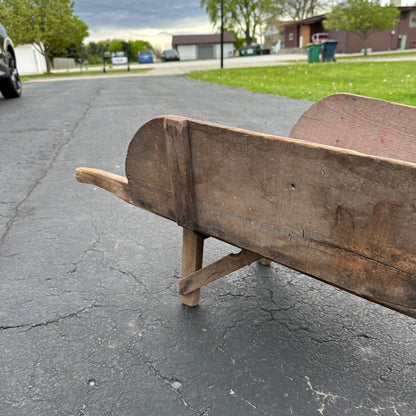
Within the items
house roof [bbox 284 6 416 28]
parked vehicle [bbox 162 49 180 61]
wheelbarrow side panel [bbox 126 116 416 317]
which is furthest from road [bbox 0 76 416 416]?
parked vehicle [bbox 162 49 180 61]

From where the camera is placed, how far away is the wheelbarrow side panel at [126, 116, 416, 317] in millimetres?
1360

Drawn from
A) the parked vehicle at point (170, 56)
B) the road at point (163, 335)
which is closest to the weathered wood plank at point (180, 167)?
the road at point (163, 335)

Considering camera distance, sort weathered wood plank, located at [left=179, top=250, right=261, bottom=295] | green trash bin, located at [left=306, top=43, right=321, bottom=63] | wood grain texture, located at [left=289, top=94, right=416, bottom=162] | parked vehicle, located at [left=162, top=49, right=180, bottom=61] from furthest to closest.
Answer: parked vehicle, located at [left=162, top=49, right=180, bottom=61]
green trash bin, located at [left=306, top=43, right=321, bottom=63]
wood grain texture, located at [left=289, top=94, right=416, bottom=162]
weathered wood plank, located at [left=179, top=250, right=261, bottom=295]

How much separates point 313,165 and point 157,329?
1.30 meters

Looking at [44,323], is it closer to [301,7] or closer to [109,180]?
[109,180]

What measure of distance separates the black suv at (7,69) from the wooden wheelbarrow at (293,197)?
9.73 metres

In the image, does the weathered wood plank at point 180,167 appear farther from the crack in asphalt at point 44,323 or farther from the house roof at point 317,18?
the house roof at point 317,18

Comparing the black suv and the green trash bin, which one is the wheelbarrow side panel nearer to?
the black suv

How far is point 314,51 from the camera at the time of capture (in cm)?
2912

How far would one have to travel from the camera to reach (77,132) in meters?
7.59

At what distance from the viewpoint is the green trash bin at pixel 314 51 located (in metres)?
28.8

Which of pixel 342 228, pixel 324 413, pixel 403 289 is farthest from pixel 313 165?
pixel 324 413

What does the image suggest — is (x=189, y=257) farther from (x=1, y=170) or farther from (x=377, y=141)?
(x=1, y=170)

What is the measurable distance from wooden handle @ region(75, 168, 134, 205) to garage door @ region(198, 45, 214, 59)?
3512 inches
